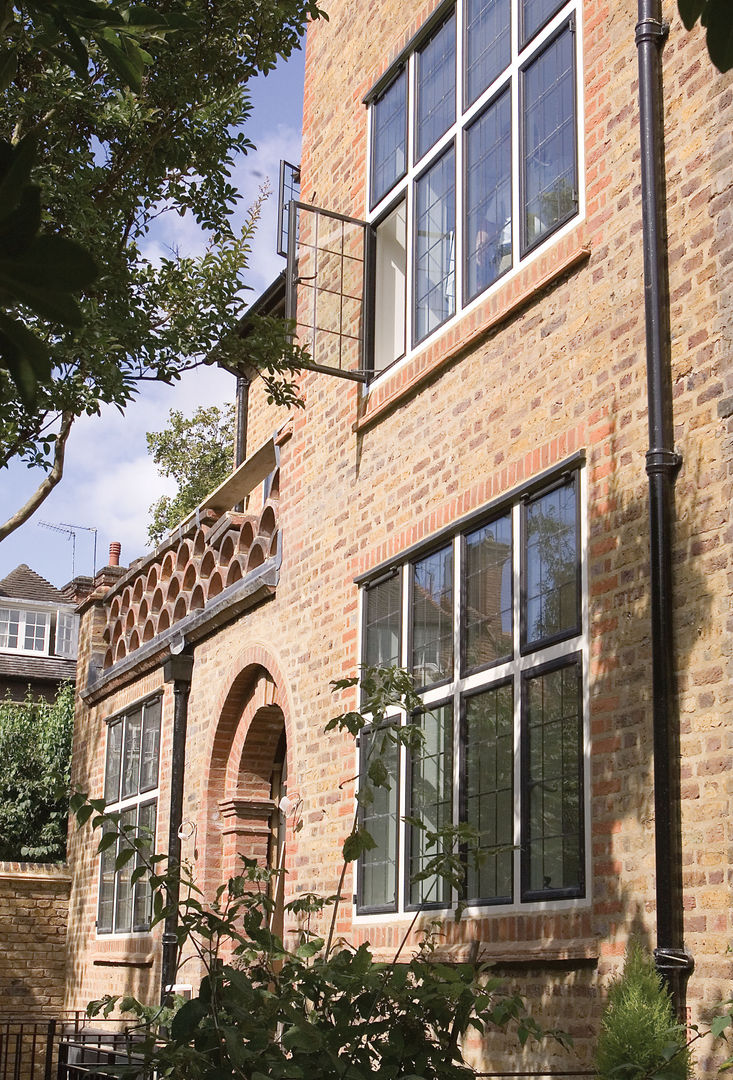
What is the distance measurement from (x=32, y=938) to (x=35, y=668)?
754 inches

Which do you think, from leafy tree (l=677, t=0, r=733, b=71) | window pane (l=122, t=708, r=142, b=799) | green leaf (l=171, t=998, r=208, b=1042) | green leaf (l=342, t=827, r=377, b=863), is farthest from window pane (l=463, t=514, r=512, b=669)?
window pane (l=122, t=708, r=142, b=799)

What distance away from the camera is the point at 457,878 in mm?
5164

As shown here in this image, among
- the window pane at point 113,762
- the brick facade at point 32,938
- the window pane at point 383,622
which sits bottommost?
the brick facade at point 32,938

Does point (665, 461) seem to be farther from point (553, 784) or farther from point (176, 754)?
point (176, 754)

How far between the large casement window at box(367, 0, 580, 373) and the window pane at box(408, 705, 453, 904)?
2710mm

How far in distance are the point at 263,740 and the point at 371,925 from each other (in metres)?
3.93

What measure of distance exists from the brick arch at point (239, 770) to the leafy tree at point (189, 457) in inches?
654

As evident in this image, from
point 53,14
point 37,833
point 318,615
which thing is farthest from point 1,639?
point 53,14

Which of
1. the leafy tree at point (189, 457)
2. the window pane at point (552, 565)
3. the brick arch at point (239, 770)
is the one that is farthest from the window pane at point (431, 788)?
the leafy tree at point (189, 457)

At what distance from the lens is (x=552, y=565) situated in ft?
23.5

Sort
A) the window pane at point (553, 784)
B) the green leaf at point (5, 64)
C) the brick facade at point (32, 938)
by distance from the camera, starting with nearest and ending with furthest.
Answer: the green leaf at point (5, 64)
the window pane at point (553, 784)
the brick facade at point (32, 938)

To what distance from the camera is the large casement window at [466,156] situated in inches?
308

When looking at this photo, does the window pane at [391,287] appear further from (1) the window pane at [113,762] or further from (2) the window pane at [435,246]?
(1) the window pane at [113,762]

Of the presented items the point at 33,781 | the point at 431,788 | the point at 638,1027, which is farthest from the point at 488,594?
the point at 33,781
